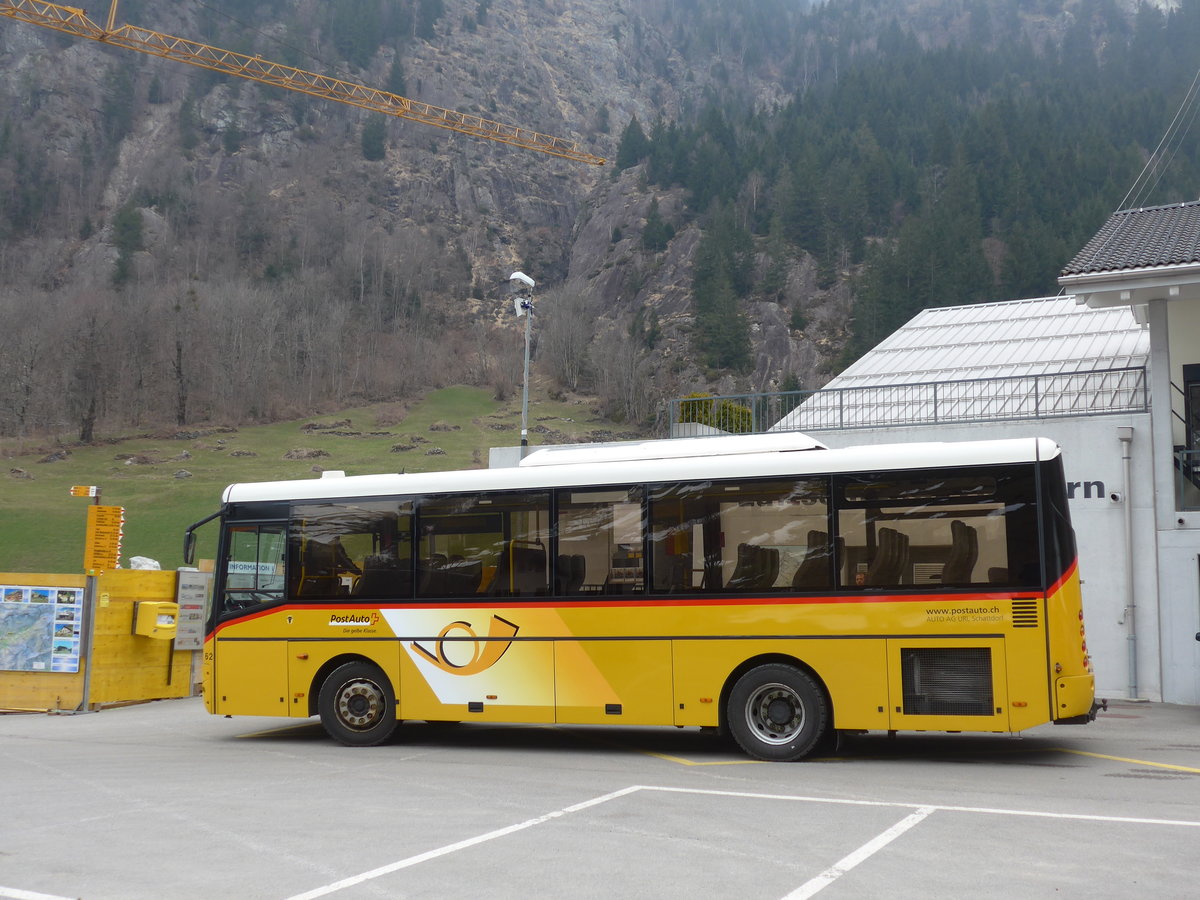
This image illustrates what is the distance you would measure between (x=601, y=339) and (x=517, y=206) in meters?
61.2

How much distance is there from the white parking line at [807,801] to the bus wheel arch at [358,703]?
415cm

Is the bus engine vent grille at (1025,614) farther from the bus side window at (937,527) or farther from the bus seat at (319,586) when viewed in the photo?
the bus seat at (319,586)

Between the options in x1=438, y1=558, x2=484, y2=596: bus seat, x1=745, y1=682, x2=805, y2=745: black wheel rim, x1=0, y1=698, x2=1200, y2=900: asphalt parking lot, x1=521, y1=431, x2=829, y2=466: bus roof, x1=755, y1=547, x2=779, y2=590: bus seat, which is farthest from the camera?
x1=438, y1=558, x2=484, y2=596: bus seat

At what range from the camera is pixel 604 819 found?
8.34 metres

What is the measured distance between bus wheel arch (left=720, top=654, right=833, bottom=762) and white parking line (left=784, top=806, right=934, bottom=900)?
2.72 metres

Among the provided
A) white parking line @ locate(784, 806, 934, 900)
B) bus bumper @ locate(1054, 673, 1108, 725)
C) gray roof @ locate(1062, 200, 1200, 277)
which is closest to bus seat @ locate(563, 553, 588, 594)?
white parking line @ locate(784, 806, 934, 900)

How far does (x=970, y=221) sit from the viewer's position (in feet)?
322

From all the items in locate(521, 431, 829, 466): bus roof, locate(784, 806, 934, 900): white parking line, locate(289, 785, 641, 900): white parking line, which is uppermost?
locate(521, 431, 829, 466): bus roof

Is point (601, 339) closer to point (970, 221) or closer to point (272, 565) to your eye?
point (970, 221)

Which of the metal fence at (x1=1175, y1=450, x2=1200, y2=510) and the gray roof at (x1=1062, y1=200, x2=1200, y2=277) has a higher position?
the gray roof at (x1=1062, y1=200, x2=1200, y2=277)

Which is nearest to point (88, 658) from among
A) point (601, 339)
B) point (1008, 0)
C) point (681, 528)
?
point (681, 528)

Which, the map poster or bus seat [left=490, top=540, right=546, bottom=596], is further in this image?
the map poster

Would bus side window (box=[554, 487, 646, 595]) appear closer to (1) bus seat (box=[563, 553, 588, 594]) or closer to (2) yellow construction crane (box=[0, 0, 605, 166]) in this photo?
(1) bus seat (box=[563, 553, 588, 594])

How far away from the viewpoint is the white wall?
685 inches
